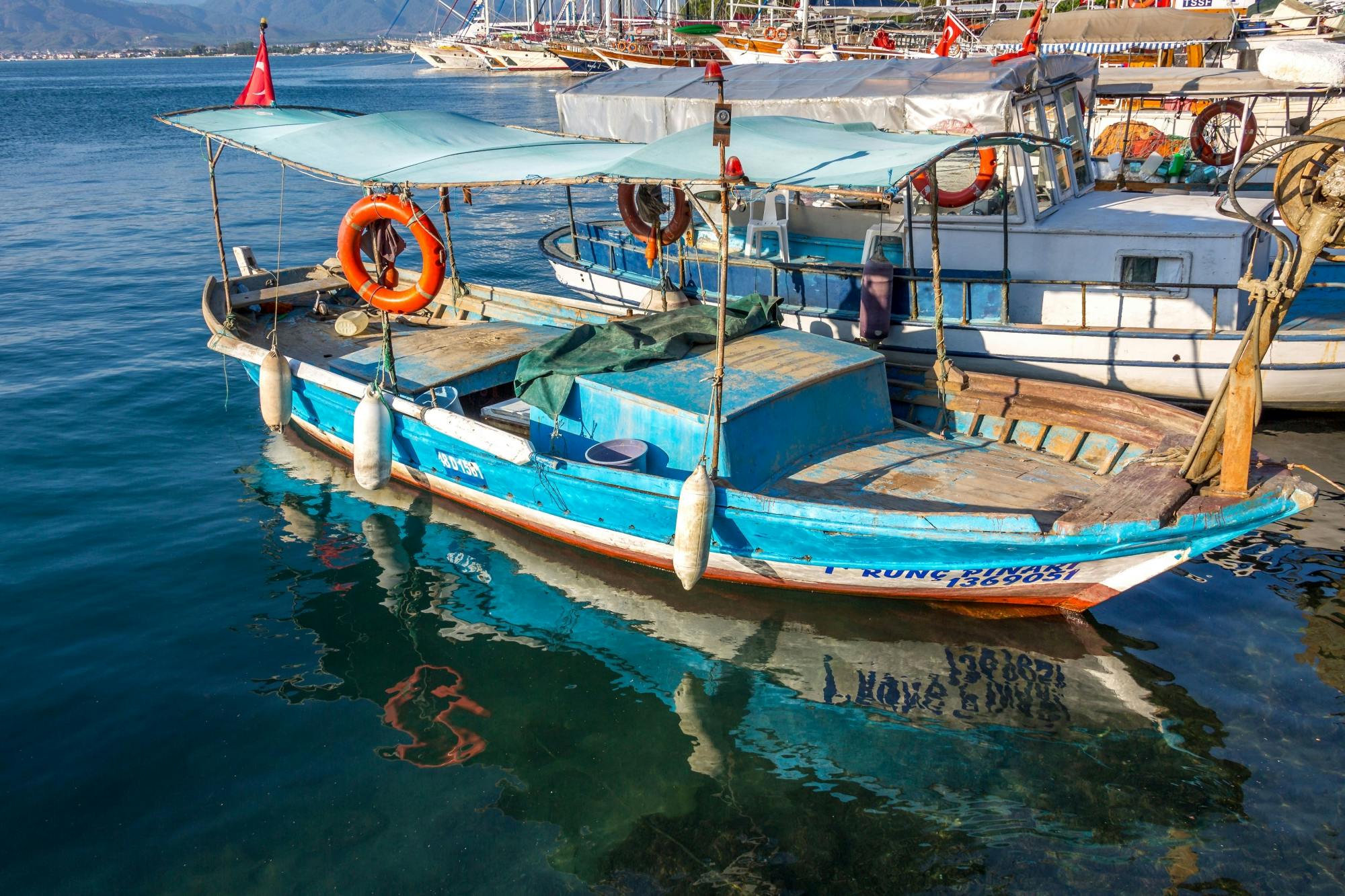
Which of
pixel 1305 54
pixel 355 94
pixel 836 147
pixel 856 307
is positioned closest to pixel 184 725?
pixel 836 147

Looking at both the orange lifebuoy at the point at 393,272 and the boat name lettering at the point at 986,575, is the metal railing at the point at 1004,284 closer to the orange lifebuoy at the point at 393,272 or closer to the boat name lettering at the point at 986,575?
the orange lifebuoy at the point at 393,272

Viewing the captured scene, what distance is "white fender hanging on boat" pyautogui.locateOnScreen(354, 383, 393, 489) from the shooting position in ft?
32.8

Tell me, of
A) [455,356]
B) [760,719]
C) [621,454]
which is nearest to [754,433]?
[621,454]

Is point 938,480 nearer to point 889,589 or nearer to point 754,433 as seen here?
point 889,589

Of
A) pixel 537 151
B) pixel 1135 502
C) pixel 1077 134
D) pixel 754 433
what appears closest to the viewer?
pixel 1135 502

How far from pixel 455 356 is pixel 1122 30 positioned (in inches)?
927

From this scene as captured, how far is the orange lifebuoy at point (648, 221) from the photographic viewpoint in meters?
12.9

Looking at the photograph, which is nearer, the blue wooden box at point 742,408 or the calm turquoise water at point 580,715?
the calm turquoise water at point 580,715

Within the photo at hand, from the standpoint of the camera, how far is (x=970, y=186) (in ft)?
42.4

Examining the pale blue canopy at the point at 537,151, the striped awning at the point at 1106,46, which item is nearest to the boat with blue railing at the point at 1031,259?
the pale blue canopy at the point at 537,151

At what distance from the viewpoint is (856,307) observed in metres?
13.6

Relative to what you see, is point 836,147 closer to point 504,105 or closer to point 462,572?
point 462,572

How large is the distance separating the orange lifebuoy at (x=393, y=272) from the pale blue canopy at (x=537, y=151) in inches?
12.4

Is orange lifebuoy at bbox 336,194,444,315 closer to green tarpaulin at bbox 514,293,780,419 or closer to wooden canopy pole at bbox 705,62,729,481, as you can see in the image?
green tarpaulin at bbox 514,293,780,419
